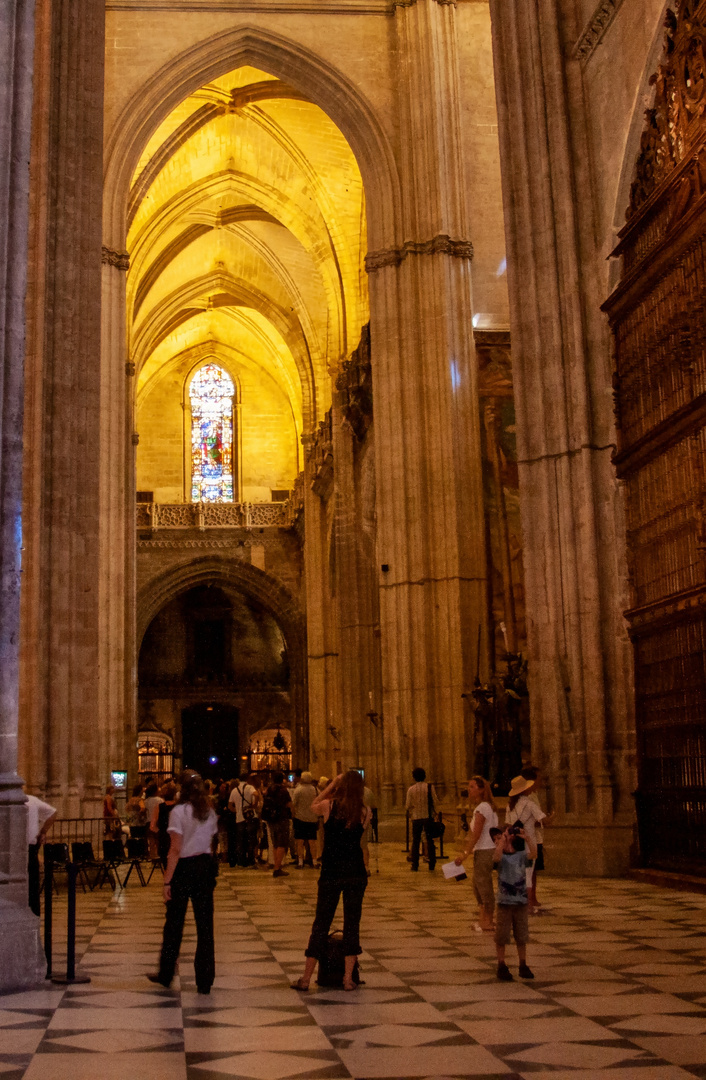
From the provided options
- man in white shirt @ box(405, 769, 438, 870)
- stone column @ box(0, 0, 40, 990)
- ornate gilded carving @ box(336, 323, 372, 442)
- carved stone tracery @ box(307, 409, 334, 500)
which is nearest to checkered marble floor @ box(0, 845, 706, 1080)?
stone column @ box(0, 0, 40, 990)

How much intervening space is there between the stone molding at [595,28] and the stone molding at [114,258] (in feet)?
38.8

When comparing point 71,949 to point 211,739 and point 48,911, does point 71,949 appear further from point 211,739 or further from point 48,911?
point 211,739

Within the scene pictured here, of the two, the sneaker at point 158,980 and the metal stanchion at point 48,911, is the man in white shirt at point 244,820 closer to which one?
the metal stanchion at point 48,911

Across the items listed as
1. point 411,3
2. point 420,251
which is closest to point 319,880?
point 420,251

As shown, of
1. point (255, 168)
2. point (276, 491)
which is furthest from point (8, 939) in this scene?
point (276, 491)

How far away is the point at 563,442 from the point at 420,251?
10.1 m

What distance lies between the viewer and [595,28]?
13.8 m

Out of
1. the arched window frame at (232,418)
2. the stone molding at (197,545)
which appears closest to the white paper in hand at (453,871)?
the stone molding at (197,545)

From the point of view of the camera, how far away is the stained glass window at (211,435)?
4212 cm

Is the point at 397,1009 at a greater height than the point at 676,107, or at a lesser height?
lesser

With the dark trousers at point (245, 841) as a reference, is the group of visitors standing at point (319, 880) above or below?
above

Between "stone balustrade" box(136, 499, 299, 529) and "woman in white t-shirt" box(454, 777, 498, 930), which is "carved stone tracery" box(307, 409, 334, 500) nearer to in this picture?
"stone balustrade" box(136, 499, 299, 529)

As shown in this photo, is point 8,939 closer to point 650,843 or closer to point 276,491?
point 650,843

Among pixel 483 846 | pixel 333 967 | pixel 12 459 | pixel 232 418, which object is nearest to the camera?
pixel 333 967
